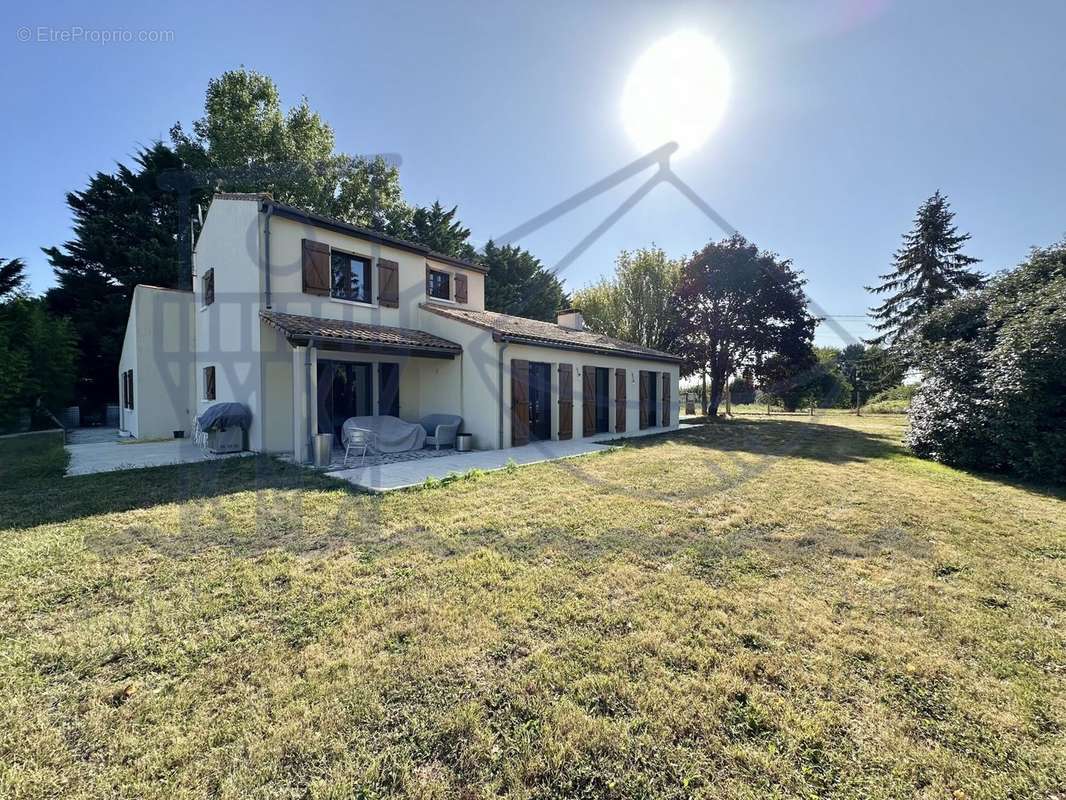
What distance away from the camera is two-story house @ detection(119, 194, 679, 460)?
33.8ft

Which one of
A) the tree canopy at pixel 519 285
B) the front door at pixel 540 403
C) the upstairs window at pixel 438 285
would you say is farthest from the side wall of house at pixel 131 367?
the tree canopy at pixel 519 285

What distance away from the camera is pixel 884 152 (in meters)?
11.2

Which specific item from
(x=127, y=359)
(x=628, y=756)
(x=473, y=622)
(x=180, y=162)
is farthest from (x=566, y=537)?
(x=180, y=162)

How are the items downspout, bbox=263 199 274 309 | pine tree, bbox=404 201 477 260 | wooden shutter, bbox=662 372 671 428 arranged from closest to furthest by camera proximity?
downspout, bbox=263 199 274 309 < wooden shutter, bbox=662 372 671 428 < pine tree, bbox=404 201 477 260

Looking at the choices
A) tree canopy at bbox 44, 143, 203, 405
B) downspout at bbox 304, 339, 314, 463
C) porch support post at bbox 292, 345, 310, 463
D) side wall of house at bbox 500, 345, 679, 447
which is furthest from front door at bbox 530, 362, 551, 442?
tree canopy at bbox 44, 143, 203, 405

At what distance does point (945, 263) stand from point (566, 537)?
3725 centimetres

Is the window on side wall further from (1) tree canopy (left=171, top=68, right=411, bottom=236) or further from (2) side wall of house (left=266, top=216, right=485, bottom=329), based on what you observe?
(1) tree canopy (left=171, top=68, right=411, bottom=236)

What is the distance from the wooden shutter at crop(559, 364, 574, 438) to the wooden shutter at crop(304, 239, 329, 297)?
6.91 meters

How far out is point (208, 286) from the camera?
41.5 ft

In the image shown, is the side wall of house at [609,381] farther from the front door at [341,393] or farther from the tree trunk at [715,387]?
the tree trunk at [715,387]

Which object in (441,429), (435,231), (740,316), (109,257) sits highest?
(435,231)

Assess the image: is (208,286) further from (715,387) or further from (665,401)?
(715,387)

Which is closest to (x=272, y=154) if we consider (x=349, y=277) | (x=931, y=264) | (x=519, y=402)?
(x=349, y=277)

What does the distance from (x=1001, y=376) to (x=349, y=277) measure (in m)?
15.2
